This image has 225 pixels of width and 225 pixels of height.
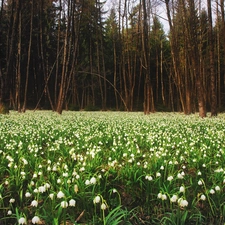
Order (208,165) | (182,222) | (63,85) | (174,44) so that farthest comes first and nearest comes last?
(174,44), (63,85), (208,165), (182,222)

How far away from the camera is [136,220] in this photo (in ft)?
10.2

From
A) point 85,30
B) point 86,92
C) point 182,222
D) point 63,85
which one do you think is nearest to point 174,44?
point 63,85

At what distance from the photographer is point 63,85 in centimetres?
1978

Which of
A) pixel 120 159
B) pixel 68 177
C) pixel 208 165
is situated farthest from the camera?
pixel 120 159

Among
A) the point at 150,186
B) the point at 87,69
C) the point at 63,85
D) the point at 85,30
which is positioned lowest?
the point at 150,186

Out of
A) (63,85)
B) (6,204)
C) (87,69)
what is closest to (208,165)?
(6,204)

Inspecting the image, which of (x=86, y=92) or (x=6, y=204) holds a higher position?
(x=86, y=92)

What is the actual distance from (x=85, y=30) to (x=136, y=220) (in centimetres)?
3793

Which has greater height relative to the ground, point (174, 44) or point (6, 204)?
point (174, 44)

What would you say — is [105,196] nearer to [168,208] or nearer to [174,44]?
[168,208]

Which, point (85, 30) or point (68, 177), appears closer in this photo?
point (68, 177)

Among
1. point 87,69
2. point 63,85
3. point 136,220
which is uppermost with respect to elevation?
point 87,69

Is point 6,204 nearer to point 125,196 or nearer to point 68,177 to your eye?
point 68,177

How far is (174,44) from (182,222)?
2455cm
